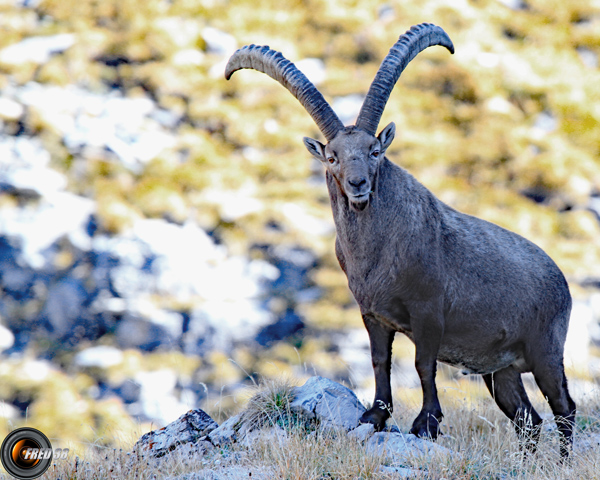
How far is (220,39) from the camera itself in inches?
1079

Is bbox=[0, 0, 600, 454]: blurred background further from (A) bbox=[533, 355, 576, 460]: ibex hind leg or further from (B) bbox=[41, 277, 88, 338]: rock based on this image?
(A) bbox=[533, 355, 576, 460]: ibex hind leg

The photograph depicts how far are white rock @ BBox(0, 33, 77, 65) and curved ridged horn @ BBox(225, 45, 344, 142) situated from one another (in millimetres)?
23168

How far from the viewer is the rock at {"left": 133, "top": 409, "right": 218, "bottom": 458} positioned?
6512 mm

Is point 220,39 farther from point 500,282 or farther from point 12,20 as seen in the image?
point 500,282

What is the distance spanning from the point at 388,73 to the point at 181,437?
432 centimetres

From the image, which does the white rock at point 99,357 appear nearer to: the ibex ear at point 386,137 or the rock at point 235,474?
the rock at point 235,474

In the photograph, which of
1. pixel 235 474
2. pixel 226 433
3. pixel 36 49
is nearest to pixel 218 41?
pixel 36 49

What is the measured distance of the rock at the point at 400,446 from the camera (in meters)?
5.70

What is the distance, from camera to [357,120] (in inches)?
267

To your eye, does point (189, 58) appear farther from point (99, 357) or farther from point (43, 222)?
point (99, 357)

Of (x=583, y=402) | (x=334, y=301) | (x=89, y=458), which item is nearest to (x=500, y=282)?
(x=583, y=402)

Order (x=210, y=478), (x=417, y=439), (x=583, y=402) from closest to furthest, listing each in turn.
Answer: (x=210, y=478), (x=417, y=439), (x=583, y=402)

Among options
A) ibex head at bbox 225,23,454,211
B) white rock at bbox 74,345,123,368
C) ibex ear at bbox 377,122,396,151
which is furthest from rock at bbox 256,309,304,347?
ibex ear at bbox 377,122,396,151

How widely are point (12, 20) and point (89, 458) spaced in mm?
26157
